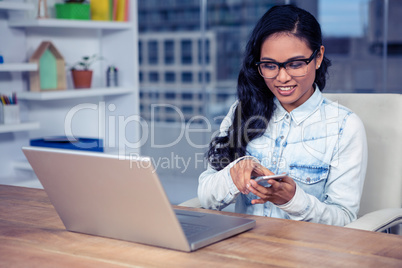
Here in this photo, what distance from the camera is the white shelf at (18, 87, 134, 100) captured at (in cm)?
269

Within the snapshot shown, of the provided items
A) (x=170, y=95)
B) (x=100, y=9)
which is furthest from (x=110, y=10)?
(x=170, y=95)

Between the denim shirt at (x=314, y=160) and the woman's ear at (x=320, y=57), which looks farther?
the woman's ear at (x=320, y=57)

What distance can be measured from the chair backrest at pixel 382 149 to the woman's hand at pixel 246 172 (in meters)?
0.52

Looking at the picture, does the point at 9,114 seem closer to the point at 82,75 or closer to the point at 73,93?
the point at 73,93

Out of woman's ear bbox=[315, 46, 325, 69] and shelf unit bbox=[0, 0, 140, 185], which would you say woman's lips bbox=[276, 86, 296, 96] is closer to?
woman's ear bbox=[315, 46, 325, 69]

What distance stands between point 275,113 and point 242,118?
10 centimetres

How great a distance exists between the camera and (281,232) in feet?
3.52

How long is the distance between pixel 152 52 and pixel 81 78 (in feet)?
12.8

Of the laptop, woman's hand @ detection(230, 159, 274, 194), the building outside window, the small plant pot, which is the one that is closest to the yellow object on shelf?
the small plant pot

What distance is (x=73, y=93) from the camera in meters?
2.87

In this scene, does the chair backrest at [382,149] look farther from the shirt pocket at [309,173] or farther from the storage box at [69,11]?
the storage box at [69,11]

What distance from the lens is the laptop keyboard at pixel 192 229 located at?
1.04m

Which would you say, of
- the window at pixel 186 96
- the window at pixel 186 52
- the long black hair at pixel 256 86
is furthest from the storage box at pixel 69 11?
the window at pixel 186 96

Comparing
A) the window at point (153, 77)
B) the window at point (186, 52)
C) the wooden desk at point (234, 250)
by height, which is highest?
the window at point (186, 52)
